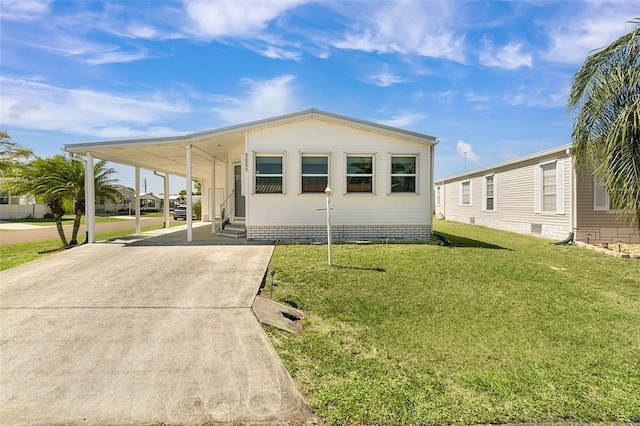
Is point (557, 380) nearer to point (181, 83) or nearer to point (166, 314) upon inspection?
point (166, 314)

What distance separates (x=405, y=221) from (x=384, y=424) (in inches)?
340

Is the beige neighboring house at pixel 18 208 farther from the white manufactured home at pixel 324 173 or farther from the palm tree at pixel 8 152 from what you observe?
the white manufactured home at pixel 324 173

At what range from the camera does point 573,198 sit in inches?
458

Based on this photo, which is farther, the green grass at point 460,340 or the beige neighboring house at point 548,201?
the beige neighboring house at point 548,201

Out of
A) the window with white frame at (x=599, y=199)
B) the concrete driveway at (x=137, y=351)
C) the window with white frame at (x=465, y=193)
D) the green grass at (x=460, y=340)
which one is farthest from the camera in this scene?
the window with white frame at (x=465, y=193)

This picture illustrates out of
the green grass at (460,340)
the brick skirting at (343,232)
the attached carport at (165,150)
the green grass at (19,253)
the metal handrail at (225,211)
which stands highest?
the attached carport at (165,150)

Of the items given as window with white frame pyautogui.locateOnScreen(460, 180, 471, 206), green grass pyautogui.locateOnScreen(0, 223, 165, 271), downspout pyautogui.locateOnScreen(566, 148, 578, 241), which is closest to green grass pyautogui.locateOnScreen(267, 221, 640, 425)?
downspout pyautogui.locateOnScreen(566, 148, 578, 241)

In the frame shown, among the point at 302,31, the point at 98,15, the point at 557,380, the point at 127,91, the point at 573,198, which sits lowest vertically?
the point at 557,380

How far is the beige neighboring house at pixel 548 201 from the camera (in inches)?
456

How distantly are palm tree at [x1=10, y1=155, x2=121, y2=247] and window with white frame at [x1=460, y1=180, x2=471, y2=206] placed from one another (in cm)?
1947

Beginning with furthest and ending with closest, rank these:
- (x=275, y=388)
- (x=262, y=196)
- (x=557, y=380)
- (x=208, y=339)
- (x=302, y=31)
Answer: (x=262, y=196) < (x=302, y=31) < (x=208, y=339) < (x=557, y=380) < (x=275, y=388)

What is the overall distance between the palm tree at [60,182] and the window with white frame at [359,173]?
8.65m

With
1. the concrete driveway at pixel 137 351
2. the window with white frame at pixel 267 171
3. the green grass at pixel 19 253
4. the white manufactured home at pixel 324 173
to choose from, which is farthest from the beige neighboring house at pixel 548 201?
the green grass at pixel 19 253

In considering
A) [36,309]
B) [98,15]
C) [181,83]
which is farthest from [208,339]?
[181,83]
